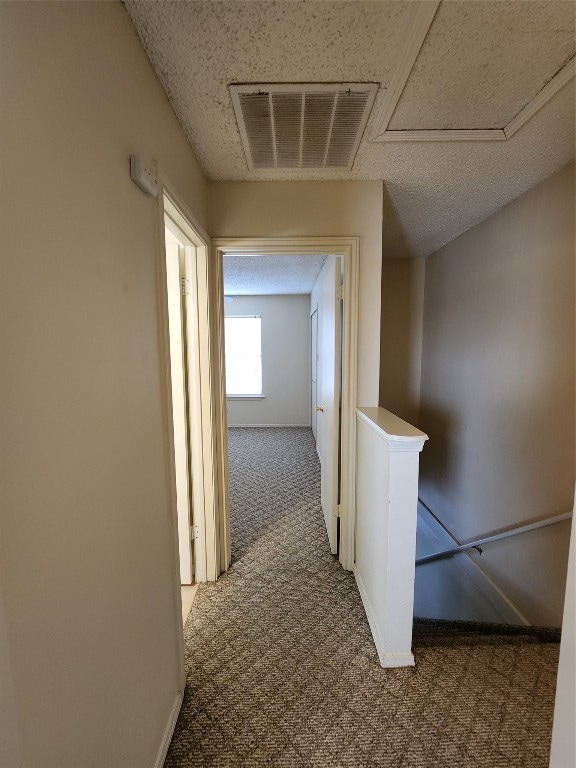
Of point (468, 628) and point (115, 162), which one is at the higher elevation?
point (115, 162)

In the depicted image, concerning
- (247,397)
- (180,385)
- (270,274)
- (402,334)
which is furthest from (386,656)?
(247,397)

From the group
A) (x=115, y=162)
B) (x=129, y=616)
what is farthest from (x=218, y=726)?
(x=115, y=162)

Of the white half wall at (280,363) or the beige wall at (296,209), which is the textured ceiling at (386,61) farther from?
the white half wall at (280,363)

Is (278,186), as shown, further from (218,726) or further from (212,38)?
(218,726)

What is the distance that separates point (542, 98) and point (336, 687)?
8.24 feet

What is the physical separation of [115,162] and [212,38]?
56cm

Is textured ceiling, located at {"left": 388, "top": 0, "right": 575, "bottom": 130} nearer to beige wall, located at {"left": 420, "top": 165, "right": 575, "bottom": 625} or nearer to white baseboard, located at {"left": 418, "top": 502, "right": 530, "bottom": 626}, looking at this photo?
beige wall, located at {"left": 420, "top": 165, "right": 575, "bottom": 625}

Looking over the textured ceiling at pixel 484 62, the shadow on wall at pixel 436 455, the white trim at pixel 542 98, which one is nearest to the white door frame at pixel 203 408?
the textured ceiling at pixel 484 62

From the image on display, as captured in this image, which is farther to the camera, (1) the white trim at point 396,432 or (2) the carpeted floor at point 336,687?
(1) the white trim at point 396,432

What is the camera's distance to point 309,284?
Result: 4754 mm

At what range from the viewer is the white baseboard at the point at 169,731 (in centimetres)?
109

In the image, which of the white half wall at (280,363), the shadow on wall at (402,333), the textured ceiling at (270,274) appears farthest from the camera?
the white half wall at (280,363)

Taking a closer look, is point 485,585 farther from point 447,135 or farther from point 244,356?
point 244,356

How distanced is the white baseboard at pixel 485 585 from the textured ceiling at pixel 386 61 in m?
2.76
